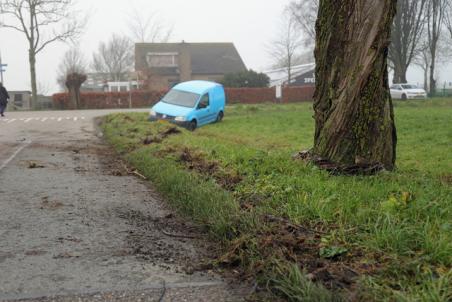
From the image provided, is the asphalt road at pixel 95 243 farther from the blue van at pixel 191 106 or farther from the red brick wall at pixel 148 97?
the red brick wall at pixel 148 97

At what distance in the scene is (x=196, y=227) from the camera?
220 inches

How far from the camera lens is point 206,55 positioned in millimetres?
73875

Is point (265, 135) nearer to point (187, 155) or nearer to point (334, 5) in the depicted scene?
point (187, 155)

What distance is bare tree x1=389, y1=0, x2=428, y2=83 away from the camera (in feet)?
163

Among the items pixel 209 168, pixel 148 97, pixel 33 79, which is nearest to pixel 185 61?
pixel 148 97

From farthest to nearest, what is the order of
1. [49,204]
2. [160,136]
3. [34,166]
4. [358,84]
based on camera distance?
[160,136] → [34,166] → [358,84] → [49,204]

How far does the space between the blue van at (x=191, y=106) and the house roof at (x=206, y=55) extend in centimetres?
4283

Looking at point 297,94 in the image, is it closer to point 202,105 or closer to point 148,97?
point 148,97

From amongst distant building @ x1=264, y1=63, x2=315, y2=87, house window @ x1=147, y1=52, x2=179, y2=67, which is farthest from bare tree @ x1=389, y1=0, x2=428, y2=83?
house window @ x1=147, y1=52, x2=179, y2=67

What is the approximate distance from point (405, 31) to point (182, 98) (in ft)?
111

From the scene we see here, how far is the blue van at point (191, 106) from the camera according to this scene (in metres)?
22.0

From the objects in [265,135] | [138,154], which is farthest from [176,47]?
[138,154]

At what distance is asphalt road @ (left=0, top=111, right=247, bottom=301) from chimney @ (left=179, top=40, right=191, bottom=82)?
61.6 meters

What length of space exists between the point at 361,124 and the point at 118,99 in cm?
4281
